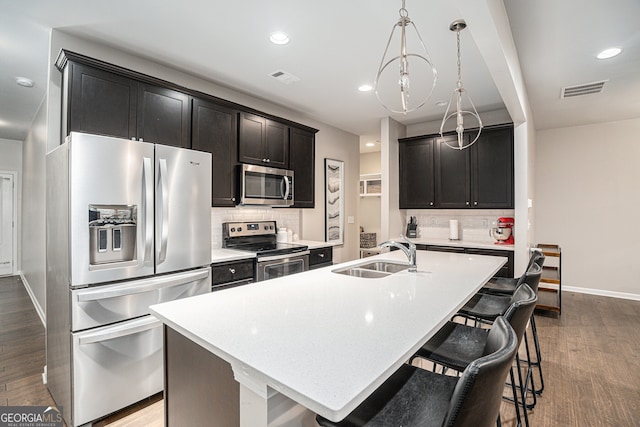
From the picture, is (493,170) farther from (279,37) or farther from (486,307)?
(279,37)

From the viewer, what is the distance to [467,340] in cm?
158

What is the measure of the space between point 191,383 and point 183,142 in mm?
2133

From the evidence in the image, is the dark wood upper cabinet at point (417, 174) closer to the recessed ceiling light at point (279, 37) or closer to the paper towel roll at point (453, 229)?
the paper towel roll at point (453, 229)

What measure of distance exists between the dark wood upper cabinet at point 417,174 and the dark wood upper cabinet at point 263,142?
1.96m

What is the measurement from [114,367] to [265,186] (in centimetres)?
209

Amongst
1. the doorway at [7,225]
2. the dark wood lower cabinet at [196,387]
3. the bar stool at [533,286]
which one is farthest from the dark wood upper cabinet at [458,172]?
the doorway at [7,225]

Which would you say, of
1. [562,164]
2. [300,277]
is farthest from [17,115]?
[562,164]

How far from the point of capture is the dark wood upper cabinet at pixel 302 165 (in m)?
3.89

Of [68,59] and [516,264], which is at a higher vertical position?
[68,59]

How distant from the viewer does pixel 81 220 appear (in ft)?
5.90

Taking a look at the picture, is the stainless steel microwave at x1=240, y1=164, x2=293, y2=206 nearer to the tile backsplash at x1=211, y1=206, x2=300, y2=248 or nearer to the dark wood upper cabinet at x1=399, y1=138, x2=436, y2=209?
the tile backsplash at x1=211, y1=206, x2=300, y2=248

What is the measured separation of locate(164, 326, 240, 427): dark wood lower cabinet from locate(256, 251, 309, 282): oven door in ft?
4.90

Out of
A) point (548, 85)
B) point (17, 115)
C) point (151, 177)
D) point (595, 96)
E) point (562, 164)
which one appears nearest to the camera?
point (151, 177)

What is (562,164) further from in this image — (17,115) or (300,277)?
(17,115)
